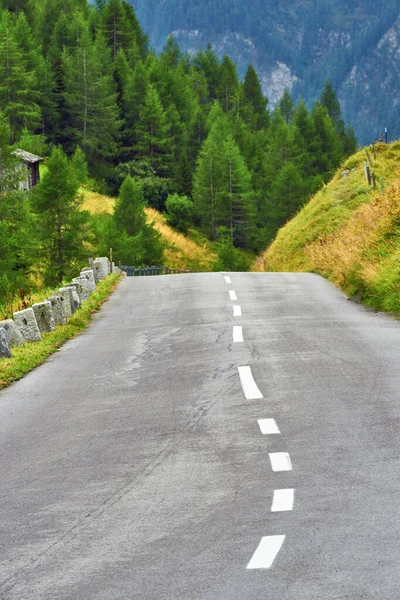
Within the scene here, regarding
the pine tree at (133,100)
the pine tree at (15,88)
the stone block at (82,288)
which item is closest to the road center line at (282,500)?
the stone block at (82,288)

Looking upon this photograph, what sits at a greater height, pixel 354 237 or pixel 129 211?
pixel 129 211

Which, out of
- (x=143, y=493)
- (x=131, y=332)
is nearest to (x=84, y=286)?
(x=131, y=332)

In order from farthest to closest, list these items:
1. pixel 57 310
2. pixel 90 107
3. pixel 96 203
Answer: pixel 90 107 → pixel 96 203 → pixel 57 310

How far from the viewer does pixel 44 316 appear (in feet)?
54.0

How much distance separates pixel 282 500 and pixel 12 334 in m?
9.26

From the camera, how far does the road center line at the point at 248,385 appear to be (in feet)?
32.0

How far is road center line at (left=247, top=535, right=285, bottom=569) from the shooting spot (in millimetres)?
4891

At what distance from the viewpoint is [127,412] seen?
9.48 m

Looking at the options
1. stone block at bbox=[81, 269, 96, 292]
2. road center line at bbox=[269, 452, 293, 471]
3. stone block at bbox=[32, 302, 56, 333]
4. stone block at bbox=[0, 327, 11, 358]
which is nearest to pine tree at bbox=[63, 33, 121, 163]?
stone block at bbox=[81, 269, 96, 292]

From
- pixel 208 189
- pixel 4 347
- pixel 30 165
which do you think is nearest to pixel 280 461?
pixel 4 347

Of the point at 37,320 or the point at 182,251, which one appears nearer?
the point at 37,320

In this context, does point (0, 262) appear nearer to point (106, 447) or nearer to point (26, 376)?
point (26, 376)

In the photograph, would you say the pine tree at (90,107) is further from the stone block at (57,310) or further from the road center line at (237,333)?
the road center line at (237,333)

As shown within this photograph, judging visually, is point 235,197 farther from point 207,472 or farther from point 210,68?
point 207,472
